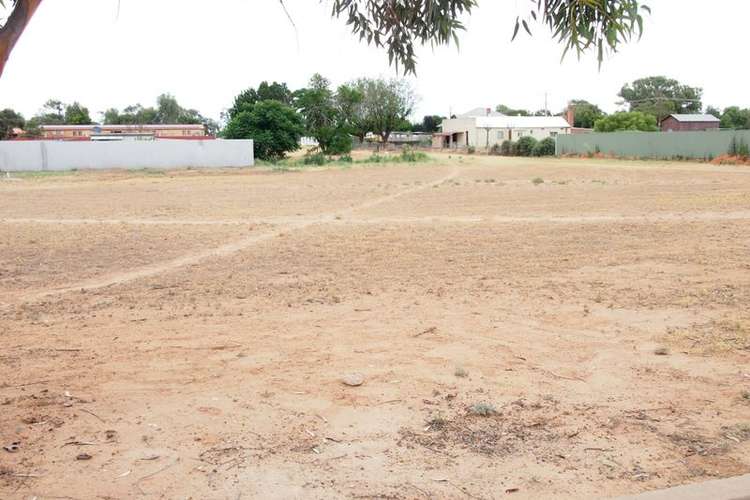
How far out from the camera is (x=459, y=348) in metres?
6.68

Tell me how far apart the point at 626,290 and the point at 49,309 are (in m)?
7.02

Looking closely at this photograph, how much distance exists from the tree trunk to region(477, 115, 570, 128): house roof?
314 ft

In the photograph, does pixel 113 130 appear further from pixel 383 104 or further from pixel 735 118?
pixel 735 118

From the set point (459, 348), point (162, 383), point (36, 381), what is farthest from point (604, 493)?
point (36, 381)

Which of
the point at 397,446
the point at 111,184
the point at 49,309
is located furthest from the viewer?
the point at 111,184

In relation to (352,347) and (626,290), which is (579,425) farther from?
(626,290)

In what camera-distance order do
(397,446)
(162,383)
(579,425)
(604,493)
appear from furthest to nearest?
(162,383), (579,425), (397,446), (604,493)

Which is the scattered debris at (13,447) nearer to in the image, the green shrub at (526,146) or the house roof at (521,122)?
the green shrub at (526,146)

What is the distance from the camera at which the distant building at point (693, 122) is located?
84.9 metres

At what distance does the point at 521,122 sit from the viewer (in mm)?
98062

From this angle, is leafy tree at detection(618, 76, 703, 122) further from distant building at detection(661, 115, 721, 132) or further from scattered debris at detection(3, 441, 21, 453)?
scattered debris at detection(3, 441, 21, 453)

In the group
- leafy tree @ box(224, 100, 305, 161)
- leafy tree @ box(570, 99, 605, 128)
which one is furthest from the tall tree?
leafy tree @ box(224, 100, 305, 161)

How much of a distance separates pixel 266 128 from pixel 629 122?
143ft

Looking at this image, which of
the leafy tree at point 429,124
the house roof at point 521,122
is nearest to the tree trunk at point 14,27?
the house roof at point 521,122
